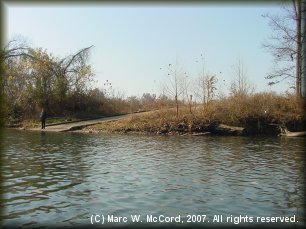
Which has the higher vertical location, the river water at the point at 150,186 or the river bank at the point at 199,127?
the river bank at the point at 199,127

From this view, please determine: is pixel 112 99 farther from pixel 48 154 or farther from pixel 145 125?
pixel 48 154

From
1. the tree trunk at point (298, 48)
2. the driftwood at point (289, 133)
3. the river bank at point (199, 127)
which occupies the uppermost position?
the tree trunk at point (298, 48)

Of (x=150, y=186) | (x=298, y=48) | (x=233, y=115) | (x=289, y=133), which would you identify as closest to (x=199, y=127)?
(x=233, y=115)

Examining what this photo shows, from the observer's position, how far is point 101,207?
852 centimetres

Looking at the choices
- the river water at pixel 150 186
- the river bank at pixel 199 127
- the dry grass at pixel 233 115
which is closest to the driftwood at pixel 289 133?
the river bank at pixel 199 127

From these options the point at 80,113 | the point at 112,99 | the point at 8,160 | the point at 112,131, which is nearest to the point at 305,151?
the point at 8,160

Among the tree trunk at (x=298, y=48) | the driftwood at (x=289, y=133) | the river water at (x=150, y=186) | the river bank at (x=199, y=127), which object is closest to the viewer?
the river water at (x=150, y=186)

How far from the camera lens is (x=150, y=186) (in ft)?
34.9

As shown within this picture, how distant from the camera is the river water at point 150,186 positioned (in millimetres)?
7953

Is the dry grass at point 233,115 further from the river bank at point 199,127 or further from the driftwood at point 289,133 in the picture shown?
the driftwood at point 289,133

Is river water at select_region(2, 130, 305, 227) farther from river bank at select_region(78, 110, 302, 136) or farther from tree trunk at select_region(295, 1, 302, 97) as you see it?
tree trunk at select_region(295, 1, 302, 97)

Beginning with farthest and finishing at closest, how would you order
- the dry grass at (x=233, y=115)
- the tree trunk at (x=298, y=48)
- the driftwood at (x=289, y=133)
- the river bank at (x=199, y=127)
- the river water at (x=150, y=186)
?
the tree trunk at (x=298, y=48) → the dry grass at (x=233, y=115) → the river bank at (x=199, y=127) → the driftwood at (x=289, y=133) → the river water at (x=150, y=186)

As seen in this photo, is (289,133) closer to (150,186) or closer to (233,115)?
(233,115)

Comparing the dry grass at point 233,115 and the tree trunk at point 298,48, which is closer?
the dry grass at point 233,115
